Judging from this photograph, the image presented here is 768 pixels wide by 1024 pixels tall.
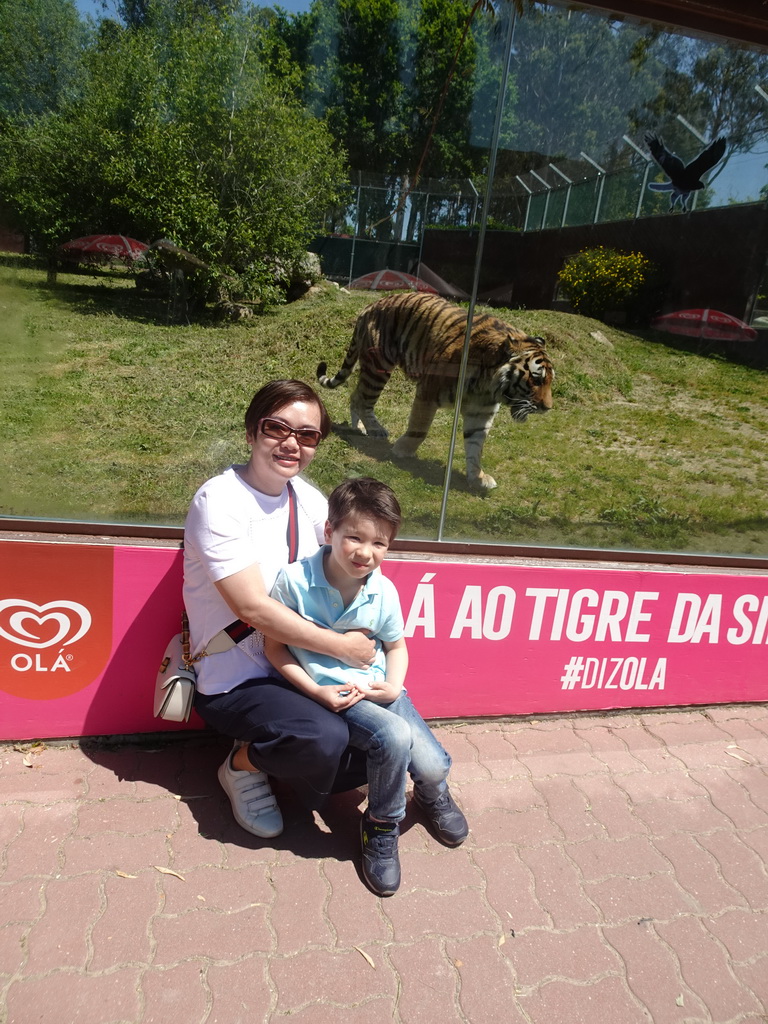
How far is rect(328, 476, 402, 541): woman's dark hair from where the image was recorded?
2104 millimetres

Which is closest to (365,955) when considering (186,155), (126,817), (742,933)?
(126,817)

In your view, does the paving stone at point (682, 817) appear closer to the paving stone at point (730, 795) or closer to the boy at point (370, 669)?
the paving stone at point (730, 795)

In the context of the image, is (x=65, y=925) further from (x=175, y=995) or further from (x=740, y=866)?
(x=740, y=866)

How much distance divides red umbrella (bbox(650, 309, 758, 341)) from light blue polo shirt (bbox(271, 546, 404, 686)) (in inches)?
78.3

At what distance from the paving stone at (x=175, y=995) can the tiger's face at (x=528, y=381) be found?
2.41m

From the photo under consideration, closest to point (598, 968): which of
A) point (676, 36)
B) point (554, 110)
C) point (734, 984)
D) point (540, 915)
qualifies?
point (540, 915)

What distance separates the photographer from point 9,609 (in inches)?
95.0

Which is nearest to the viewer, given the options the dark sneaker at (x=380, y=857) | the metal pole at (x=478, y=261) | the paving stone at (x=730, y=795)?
the dark sneaker at (x=380, y=857)

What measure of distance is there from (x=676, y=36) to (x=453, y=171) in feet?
3.73

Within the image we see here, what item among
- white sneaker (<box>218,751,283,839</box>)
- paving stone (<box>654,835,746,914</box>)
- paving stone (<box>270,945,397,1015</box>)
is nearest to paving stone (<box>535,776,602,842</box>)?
paving stone (<box>654,835,746,914</box>)

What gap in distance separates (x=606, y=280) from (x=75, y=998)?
3.13 metres

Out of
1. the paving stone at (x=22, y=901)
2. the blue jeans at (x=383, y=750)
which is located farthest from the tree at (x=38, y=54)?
the paving stone at (x=22, y=901)

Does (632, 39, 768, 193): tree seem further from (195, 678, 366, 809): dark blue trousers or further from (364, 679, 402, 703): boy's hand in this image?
(195, 678, 366, 809): dark blue trousers

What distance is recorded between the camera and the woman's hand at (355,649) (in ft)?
7.07
